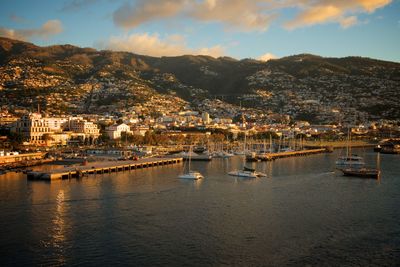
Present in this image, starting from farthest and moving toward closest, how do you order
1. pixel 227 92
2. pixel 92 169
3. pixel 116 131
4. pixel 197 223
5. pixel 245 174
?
pixel 227 92
pixel 116 131
pixel 92 169
pixel 245 174
pixel 197 223

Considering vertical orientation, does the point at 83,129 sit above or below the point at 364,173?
above

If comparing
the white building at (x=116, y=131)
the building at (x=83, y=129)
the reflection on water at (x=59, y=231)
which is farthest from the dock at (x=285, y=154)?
the reflection on water at (x=59, y=231)

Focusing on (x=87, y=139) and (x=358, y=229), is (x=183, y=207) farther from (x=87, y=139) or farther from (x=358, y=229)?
(x=87, y=139)

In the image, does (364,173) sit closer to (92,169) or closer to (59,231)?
(92,169)

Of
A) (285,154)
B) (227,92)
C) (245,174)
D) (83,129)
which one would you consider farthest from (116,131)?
(227,92)

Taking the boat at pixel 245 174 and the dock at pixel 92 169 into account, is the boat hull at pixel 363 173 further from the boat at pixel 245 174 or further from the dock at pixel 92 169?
the dock at pixel 92 169

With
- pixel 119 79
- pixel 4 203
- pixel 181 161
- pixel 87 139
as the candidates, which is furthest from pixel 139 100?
pixel 4 203

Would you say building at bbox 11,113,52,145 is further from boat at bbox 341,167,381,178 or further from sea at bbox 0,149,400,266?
boat at bbox 341,167,381,178

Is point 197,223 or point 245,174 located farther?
point 245,174
